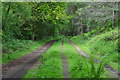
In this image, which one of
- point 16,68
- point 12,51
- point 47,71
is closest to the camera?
point 47,71

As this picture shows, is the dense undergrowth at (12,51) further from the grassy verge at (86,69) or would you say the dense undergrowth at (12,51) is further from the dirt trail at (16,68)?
the grassy verge at (86,69)

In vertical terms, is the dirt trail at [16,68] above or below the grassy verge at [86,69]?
below

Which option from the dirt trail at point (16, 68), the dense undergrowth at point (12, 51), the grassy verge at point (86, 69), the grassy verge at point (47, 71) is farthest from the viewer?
the dense undergrowth at point (12, 51)

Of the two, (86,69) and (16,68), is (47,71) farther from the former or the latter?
(16,68)

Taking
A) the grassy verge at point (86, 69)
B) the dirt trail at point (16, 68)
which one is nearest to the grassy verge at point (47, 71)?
the dirt trail at point (16, 68)

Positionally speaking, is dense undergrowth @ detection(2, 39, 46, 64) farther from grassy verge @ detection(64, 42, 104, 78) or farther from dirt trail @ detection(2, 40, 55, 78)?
grassy verge @ detection(64, 42, 104, 78)

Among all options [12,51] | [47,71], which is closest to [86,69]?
[47,71]

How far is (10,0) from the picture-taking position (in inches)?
516

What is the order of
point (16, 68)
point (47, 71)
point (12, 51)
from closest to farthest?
1. point (47, 71)
2. point (16, 68)
3. point (12, 51)

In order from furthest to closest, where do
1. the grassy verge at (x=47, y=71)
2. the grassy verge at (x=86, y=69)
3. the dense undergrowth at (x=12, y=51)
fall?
1. the dense undergrowth at (x=12, y=51)
2. the grassy verge at (x=47, y=71)
3. the grassy verge at (x=86, y=69)

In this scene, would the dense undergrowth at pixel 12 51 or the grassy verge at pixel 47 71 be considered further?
the dense undergrowth at pixel 12 51

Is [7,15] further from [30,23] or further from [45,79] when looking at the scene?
[30,23]

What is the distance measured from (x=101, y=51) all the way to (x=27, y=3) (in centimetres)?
1009

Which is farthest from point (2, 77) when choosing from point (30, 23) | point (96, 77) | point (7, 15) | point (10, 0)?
point (30, 23)
